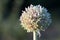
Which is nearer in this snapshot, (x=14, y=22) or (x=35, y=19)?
(x=35, y=19)

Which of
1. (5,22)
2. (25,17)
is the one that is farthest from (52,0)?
(25,17)

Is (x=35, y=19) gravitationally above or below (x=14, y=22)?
below

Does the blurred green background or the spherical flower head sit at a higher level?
the blurred green background

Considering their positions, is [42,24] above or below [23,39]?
below

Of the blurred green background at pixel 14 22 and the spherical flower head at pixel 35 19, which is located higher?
the blurred green background at pixel 14 22

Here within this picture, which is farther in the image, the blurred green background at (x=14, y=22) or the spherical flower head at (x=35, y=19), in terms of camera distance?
the blurred green background at (x=14, y=22)

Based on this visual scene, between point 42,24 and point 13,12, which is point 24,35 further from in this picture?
point 42,24

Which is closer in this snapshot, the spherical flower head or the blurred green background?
the spherical flower head

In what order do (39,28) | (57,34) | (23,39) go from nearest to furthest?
(39,28), (23,39), (57,34)

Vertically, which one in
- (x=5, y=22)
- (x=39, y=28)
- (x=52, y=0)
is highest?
(x=52, y=0)

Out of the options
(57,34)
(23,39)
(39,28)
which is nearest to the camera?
(39,28)

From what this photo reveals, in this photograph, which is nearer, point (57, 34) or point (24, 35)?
point (24, 35)
